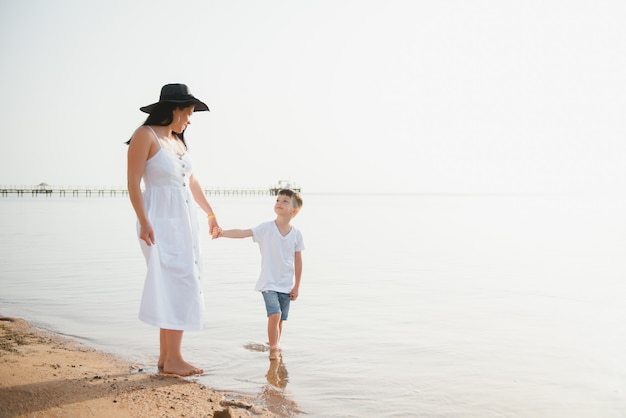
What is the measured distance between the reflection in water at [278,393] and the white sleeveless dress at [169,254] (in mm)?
729

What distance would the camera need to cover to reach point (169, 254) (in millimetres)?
4191

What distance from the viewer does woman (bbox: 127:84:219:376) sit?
4105 millimetres

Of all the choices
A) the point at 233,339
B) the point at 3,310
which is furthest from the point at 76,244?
the point at 233,339

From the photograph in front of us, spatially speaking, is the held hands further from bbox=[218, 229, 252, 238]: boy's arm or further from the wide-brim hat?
the wide-brim hat

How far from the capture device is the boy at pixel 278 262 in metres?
5.21

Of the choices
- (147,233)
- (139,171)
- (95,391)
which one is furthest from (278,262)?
(95,391)

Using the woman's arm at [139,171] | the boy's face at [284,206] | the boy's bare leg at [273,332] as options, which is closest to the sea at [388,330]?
the boy's bare leg at [273,332]

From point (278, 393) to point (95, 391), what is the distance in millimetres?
1273

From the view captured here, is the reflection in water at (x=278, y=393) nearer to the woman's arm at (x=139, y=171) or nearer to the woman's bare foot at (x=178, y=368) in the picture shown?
the woman's bare foot at (x=178, y=368)

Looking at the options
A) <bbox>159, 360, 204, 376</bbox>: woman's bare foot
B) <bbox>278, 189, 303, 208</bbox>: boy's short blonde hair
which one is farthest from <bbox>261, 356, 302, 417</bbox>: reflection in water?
<bbox>278, 189, 303, 208</bbox>: boy's short blonde hair

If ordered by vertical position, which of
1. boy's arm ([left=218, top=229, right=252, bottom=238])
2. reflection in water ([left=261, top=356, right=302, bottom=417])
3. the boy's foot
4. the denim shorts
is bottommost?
reflection in water ([left=261, top=356, right=302, bottom=417])

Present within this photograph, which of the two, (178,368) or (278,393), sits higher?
(178,368)

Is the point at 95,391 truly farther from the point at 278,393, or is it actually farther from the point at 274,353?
the point at 274,353

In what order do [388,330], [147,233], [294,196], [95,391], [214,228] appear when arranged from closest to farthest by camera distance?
1. [95,391]
2. [147,233]
3. [214,228]
4. [294,196]
5. [388,330]
